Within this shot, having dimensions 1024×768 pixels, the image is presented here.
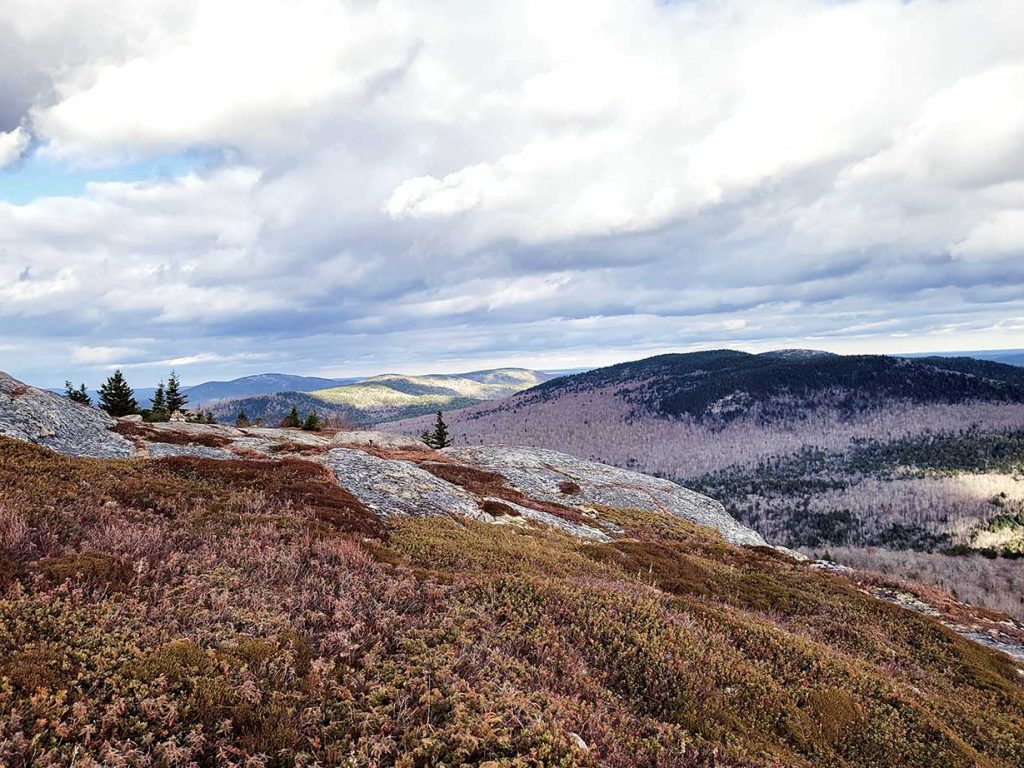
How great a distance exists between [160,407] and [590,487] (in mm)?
83280

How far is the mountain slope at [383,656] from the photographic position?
6406mm

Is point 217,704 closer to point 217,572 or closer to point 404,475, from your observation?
point 217,572

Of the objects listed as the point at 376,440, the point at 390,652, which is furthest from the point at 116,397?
the point at 390,652

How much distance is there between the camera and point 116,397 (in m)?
82.0

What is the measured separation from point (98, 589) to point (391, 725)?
19.6 ft

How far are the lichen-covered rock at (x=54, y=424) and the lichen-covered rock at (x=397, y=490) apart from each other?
1297cm

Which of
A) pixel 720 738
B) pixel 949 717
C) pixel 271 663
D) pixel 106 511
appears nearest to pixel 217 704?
pixel 271 663

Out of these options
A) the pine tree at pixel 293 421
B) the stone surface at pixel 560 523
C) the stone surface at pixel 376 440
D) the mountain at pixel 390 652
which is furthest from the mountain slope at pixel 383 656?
the pine tree at pixel 293 421

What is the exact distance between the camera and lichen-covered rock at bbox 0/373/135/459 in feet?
88.8

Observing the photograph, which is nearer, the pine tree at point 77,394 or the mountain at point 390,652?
the mountain at point 390,652

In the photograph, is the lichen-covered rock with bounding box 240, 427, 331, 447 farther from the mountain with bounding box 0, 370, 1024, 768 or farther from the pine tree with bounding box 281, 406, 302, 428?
the pine tree with bounding box 281, 406, 302, 428

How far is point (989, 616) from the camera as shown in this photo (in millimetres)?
27797

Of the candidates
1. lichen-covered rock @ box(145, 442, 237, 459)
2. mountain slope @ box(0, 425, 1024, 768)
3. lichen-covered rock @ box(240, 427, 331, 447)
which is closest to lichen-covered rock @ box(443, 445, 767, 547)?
lichen-covered rock @ box(240, 427, 331, 447)

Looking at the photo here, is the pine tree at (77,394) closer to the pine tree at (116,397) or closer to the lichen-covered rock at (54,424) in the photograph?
the pine tree at (116,397)
